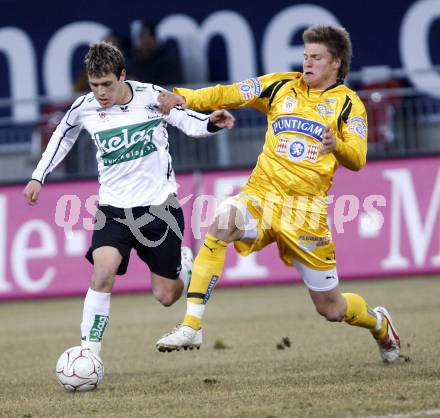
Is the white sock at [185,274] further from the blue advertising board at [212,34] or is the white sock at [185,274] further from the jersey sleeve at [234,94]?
the blue advertising board at [212,34]

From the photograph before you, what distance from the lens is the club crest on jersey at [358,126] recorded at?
688 centimetres

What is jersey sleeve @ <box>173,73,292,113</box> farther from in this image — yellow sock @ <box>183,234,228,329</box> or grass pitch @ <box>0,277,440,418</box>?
grass pitch @ <box>0,277,440,418</box>

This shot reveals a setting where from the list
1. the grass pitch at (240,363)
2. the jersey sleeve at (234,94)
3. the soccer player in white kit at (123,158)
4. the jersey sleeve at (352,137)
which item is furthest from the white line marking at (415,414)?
the jersey sleeve at (234,94)

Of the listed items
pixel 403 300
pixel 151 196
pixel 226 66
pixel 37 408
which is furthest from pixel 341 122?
pixel 226 66

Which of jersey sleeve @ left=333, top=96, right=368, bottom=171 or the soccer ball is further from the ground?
jersey sleeve @ left=333, top=96, right=368, bottom=171

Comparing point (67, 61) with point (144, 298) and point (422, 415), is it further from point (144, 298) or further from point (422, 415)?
point (422, 415)

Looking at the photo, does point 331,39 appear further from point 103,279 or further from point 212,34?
point 212,34

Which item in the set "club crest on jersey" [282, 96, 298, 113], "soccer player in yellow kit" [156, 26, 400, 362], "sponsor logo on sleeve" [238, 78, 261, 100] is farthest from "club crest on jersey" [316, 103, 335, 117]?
"sponsor logo on sleeve" [238, 78, 261, 100]

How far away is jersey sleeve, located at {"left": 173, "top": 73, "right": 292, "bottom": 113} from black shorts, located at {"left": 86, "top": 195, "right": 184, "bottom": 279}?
79cm

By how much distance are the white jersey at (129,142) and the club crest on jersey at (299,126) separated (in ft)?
1.54

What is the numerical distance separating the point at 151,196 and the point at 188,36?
976 cm

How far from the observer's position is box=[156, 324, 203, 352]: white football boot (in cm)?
Result: 651

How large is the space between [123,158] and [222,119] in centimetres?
75

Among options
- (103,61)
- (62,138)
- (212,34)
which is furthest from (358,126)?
(212,34)
